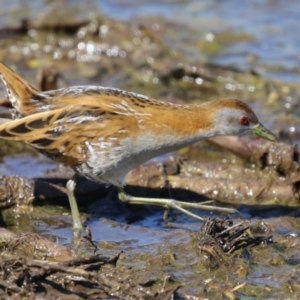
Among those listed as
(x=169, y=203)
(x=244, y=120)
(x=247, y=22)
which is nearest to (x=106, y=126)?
(x=169, y=203)

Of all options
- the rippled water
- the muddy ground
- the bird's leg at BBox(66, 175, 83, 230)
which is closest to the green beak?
the muddy ground

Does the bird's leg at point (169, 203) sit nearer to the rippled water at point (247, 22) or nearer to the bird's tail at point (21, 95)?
the bird's tail at point (21, 95)

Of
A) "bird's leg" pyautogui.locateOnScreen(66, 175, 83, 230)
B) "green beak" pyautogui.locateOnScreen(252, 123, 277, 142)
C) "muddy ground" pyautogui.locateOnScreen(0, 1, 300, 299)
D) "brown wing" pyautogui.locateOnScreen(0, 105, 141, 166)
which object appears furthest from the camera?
"green beak" pyautogui.locateOnScreen(252, 123, 277, 142)

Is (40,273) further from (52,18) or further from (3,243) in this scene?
(52,18)

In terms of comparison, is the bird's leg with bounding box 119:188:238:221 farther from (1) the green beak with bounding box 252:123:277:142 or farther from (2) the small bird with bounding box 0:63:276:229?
(1) the green beak with bounding box 252:123:277:142

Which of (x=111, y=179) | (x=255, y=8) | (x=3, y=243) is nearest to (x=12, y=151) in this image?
(x=111, y=179)

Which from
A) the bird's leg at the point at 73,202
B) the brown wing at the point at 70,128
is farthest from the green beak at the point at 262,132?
the bird's leg at the point at 73,202

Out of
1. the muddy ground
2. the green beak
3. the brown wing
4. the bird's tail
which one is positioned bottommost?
the muddy ground
